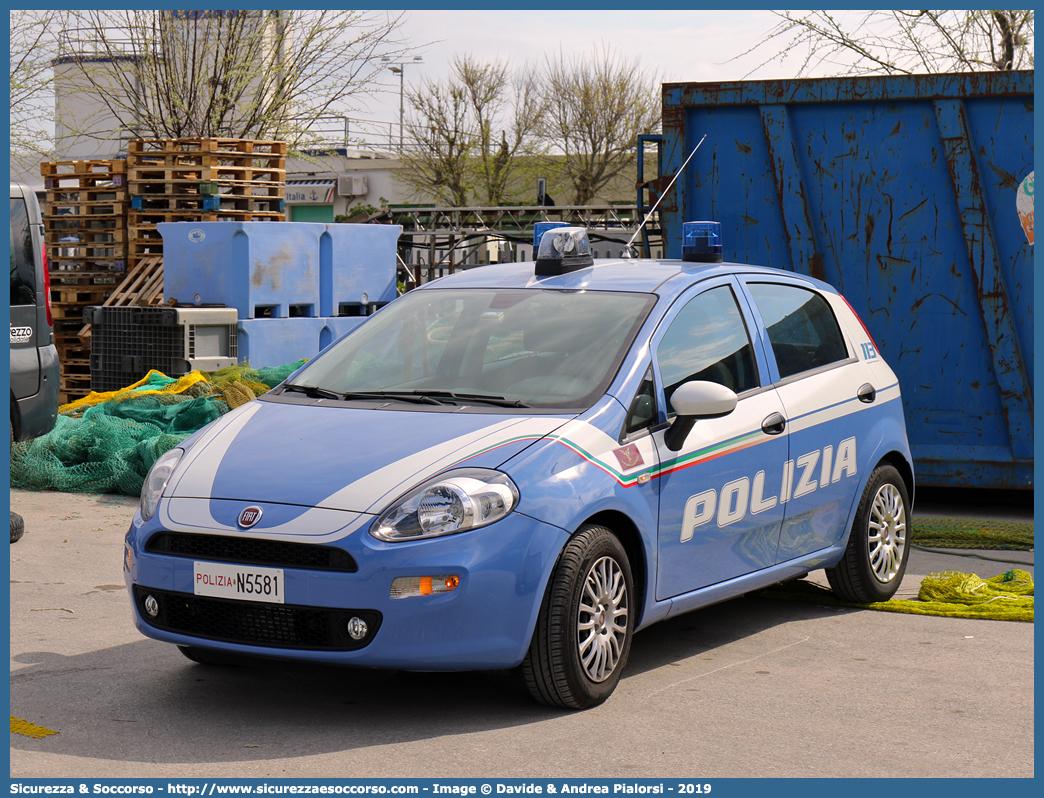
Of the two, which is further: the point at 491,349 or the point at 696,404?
the point at 491,349

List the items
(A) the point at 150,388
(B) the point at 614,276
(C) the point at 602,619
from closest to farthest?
(C) the point at 602,619
(B) the point at 614,276
(A) the point at 150,388

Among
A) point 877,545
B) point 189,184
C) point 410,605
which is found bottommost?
point 877,545

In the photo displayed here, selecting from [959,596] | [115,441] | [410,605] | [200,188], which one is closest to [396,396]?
[410,605]

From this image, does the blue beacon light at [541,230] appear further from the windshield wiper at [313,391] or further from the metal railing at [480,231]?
the metal railing at [480,231]

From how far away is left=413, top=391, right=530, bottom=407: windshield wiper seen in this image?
482cm

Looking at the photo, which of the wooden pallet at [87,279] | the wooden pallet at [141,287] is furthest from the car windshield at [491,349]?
the wooden pallet at [87,279]

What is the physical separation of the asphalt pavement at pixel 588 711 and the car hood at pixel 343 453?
67 centimetres

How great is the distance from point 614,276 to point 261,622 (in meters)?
2.34

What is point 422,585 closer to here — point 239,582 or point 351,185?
point 239,582

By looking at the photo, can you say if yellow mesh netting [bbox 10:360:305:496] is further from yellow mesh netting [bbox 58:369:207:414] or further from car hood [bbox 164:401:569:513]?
car hood [bbox 164:401:569:513]

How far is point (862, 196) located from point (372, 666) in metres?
6.36

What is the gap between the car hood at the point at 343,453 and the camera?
14.0ft

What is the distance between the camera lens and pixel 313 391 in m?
5.25

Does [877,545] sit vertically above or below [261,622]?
below
